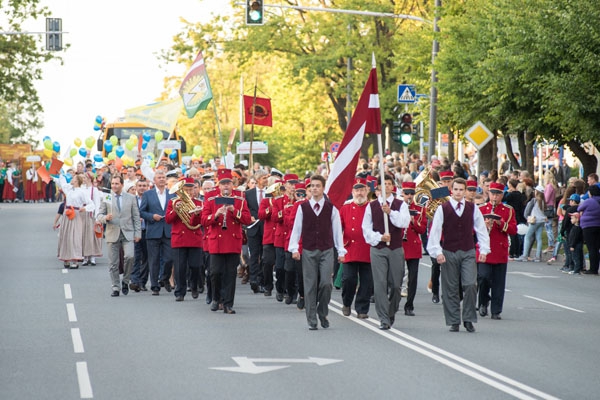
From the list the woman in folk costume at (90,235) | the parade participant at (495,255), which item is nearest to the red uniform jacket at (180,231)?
the parade participant at (495,255)

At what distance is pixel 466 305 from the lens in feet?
49.3

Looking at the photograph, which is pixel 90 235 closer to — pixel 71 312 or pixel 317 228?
pixel 71 312

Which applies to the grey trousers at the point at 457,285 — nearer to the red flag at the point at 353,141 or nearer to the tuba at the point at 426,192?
the red flag at the point at 353,141

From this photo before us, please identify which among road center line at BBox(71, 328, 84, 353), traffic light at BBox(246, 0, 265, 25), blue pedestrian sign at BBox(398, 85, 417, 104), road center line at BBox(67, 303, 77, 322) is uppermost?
traffic light at BBox(246, 0, 265, 25)

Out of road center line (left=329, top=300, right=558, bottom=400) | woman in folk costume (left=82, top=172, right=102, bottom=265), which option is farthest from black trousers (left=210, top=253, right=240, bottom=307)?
woman in folk costume (left=82, top=172, right=102, bottom=265)

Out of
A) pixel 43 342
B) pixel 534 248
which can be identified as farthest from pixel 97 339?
pixel 534 248

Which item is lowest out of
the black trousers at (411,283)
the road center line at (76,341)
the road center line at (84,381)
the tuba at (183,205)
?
the road center line at (76,341)

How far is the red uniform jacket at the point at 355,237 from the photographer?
16.0 meters

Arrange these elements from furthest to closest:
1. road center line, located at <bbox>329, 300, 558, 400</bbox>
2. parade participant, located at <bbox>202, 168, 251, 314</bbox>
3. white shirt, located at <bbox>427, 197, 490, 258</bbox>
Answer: parade participant, located at <bbox>202, 168, 251, 314</bbox>
white shirt, located at <bbox>427, 197, 490, 258</bbox>
road center line, located at <bbox>329, 300, 558, 400</bbox>

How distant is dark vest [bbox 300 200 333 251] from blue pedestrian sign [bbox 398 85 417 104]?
19131mm

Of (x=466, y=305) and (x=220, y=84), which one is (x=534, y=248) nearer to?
(x=466, y=305)

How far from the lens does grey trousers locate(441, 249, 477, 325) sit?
15.0 meters

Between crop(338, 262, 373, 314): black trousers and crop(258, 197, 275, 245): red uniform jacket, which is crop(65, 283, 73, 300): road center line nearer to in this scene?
crop(258, 197, 275, 245): red uniform jacket

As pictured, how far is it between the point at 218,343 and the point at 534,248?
18.7 meters
